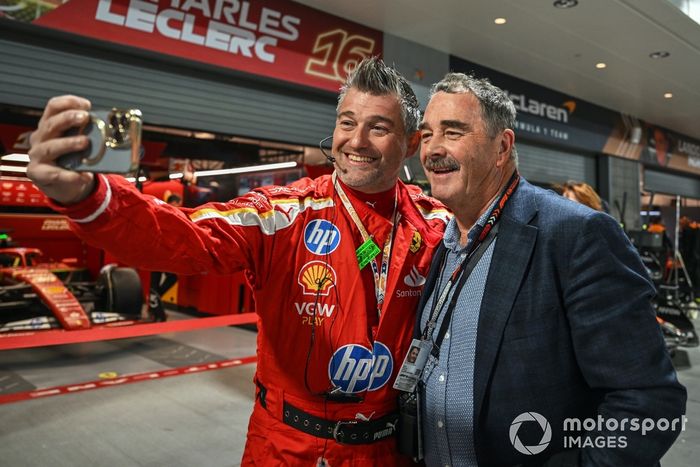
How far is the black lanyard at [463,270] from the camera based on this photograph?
4.57ft

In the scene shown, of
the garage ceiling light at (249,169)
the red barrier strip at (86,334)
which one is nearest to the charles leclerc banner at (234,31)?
the red barrier strip at (86,334)

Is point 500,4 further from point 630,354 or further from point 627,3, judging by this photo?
point 630,354

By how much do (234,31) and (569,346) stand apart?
4.63m

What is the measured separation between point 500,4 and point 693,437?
442 centimetres

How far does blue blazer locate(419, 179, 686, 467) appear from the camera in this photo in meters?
1.15

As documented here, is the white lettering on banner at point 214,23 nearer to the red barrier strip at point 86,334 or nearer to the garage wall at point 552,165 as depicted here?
the red barrier strip at point 86,334

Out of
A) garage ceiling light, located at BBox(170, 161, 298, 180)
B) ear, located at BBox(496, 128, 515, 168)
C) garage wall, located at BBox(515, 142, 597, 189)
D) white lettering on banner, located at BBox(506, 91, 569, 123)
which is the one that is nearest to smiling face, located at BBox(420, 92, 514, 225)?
ear, located at BBox(496, 128, 515, 168)

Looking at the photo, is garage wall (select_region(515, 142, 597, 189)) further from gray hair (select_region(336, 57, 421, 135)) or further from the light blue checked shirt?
the light blue checked shirt

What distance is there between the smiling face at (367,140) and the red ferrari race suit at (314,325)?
15cm

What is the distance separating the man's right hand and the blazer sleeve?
1072mm

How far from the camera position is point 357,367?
1482 mm

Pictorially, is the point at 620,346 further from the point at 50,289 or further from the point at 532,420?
the point at 50,289

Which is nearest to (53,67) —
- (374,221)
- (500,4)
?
(374,221)

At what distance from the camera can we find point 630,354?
115 centimetres
